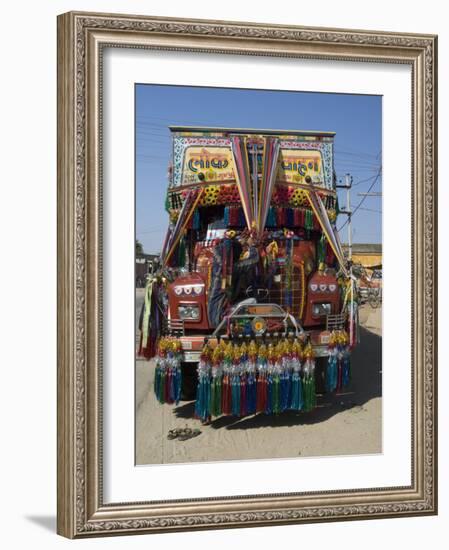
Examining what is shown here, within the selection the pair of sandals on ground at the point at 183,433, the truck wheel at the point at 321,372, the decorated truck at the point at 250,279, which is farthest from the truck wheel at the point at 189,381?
the truck wheel at the point at 321,372

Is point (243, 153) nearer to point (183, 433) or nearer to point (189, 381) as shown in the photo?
point (189, 381)

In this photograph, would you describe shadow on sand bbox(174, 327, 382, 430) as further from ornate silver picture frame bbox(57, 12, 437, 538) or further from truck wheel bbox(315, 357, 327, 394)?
ornate silver picture frame bbox(57, 12, 437, 538)

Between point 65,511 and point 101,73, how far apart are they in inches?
101

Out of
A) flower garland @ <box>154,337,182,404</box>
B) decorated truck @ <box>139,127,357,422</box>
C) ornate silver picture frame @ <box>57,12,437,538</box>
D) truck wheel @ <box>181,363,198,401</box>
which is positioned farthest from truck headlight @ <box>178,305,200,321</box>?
ornate silver picture frame @ <box>57,12,437,538</box>

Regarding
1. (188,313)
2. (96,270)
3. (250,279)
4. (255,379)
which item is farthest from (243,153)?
(255,379)

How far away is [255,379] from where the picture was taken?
16.2 ft

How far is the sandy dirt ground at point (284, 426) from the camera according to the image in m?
4.64

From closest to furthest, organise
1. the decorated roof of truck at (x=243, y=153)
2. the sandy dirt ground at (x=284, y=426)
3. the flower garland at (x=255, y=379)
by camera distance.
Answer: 1. the sandy dirt ground at (x=284, y=426)
2. the decorated roof of truck at (x=243, y=153)
3. the flower garland at (x=255, y=379)

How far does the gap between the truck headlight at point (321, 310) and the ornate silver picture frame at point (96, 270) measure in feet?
3.72

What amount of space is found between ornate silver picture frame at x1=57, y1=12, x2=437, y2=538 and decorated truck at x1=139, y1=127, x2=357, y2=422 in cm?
51

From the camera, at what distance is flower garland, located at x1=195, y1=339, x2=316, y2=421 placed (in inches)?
192

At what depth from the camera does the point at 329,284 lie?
5160 millimetres

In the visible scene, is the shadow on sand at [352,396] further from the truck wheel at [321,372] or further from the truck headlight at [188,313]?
the truck headlight at [188,313]

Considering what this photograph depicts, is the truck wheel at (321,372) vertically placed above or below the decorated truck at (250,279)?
below
